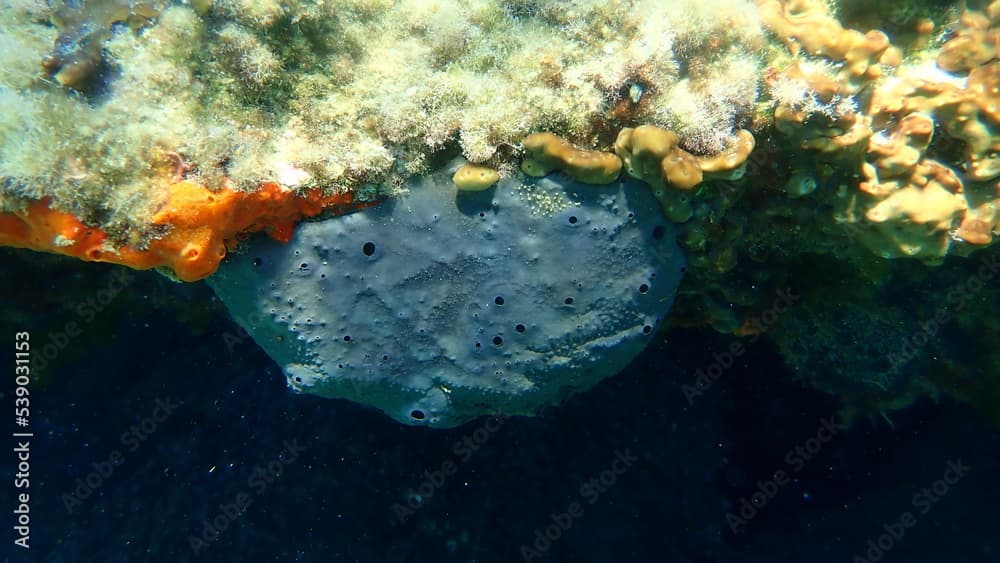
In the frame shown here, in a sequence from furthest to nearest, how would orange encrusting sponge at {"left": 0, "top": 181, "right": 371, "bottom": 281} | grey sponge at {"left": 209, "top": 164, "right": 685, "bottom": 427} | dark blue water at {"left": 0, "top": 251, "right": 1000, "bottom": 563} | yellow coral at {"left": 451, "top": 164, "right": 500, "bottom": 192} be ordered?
1. dark blue water at {"left": 0, "top": 251, "right": 1000, "bottom": 563}
2. grey sponge at {"left": 209, "top": 164, "right": 685, "bottom": 427}
3. yellow coral at {"left": 451, "top": 164, "right": 500, "bottom": 192}
4. orange encrusting sponge at {"left": 0, "top": 181, "right": 371, "bottom": 281}

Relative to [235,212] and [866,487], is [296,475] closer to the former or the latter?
[235,212]

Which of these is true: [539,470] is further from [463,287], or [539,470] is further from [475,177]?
[475,177]

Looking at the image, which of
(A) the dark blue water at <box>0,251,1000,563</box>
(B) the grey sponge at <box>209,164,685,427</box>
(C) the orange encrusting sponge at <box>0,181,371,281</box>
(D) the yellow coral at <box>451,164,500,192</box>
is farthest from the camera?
(A) the dark blue water at <box>0,251,1000,563</box>

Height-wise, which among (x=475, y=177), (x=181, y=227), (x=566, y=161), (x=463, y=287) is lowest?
(x=463, y=287)

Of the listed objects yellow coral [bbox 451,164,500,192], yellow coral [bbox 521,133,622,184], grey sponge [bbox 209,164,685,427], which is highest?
yellow coral [bbox 521,133,622,184]

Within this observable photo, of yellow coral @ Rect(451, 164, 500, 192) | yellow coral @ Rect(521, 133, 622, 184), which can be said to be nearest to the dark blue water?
yellow coral @ Rect(521, 133, 622, 184)

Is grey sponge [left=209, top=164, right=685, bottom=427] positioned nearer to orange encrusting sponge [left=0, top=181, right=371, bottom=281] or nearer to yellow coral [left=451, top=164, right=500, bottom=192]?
yellow coral [left=451, top=164, right=500, bottom=192]

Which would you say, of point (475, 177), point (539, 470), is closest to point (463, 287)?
point (475, 177)

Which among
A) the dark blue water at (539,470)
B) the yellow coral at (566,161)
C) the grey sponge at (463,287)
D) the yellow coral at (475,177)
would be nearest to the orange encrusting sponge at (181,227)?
the grey sponge at (463,287)
